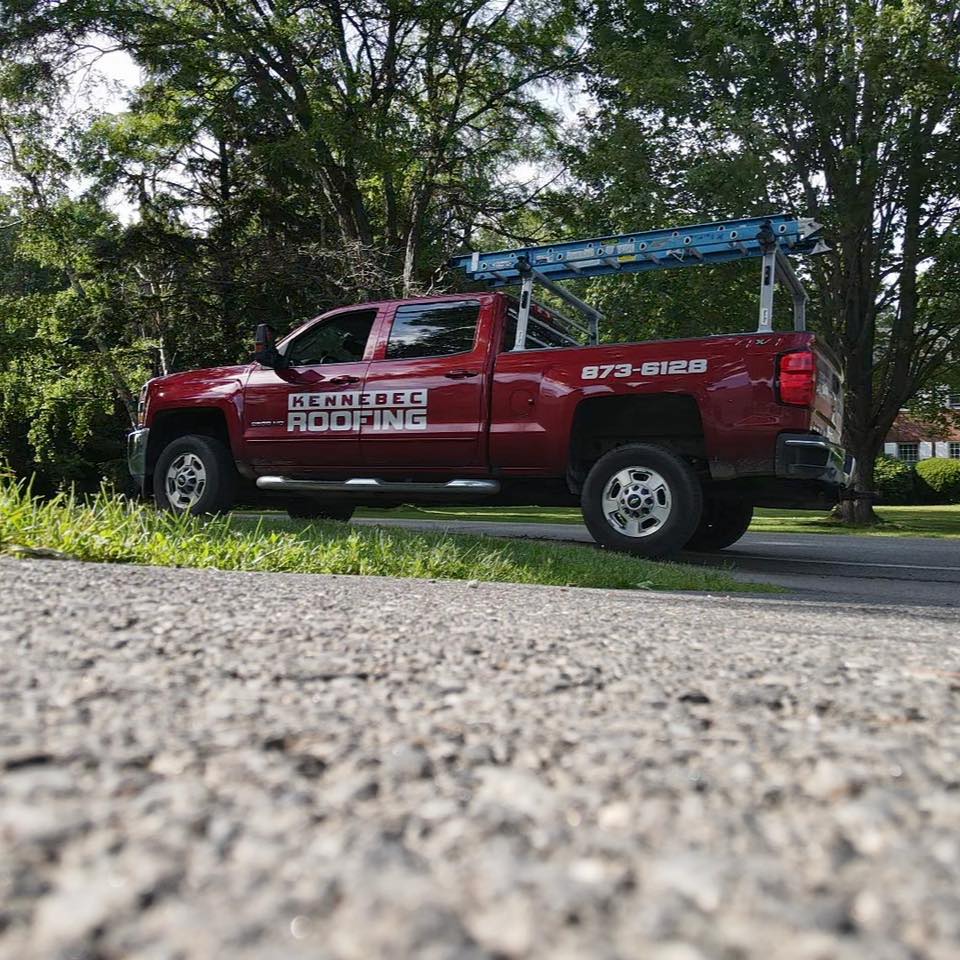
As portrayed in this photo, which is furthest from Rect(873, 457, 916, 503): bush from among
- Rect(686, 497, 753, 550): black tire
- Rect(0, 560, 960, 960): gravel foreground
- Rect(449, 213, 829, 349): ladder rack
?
Rect(0, 560, 960, 960): gravel foreground

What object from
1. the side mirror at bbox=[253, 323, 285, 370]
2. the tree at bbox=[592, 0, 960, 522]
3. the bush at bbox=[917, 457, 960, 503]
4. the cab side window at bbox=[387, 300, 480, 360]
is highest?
the tree at bbox=[592, 0, 960, 522]

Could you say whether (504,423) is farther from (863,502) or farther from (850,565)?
(863,502)

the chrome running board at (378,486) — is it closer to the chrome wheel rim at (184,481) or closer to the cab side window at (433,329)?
the chrome wheel rim at (184,481)

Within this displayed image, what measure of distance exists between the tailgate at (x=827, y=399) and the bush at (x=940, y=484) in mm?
28997

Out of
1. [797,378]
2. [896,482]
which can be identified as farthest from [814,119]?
[896,482]

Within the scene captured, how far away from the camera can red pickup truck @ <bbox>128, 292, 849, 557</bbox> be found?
6562 millimetres

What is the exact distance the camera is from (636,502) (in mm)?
6781

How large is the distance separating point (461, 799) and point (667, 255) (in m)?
7.39

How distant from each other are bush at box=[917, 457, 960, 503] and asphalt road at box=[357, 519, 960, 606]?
82.7ft

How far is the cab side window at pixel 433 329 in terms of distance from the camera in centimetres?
762

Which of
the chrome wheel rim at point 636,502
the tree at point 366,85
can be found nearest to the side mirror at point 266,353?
the chrome wheel rim at point 636,502

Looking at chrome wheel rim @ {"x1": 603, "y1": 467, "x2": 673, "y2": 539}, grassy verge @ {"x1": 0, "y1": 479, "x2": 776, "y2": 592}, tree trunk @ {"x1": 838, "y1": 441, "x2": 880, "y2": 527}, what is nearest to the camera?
grassy verge @ {"x1": 0, "y1": 479, "x2": 776, "y2": 592}

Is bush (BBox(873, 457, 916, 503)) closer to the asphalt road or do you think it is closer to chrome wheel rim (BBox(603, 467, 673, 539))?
the asphalt road

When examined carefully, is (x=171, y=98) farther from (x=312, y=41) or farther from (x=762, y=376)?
(x=762, y=376)
